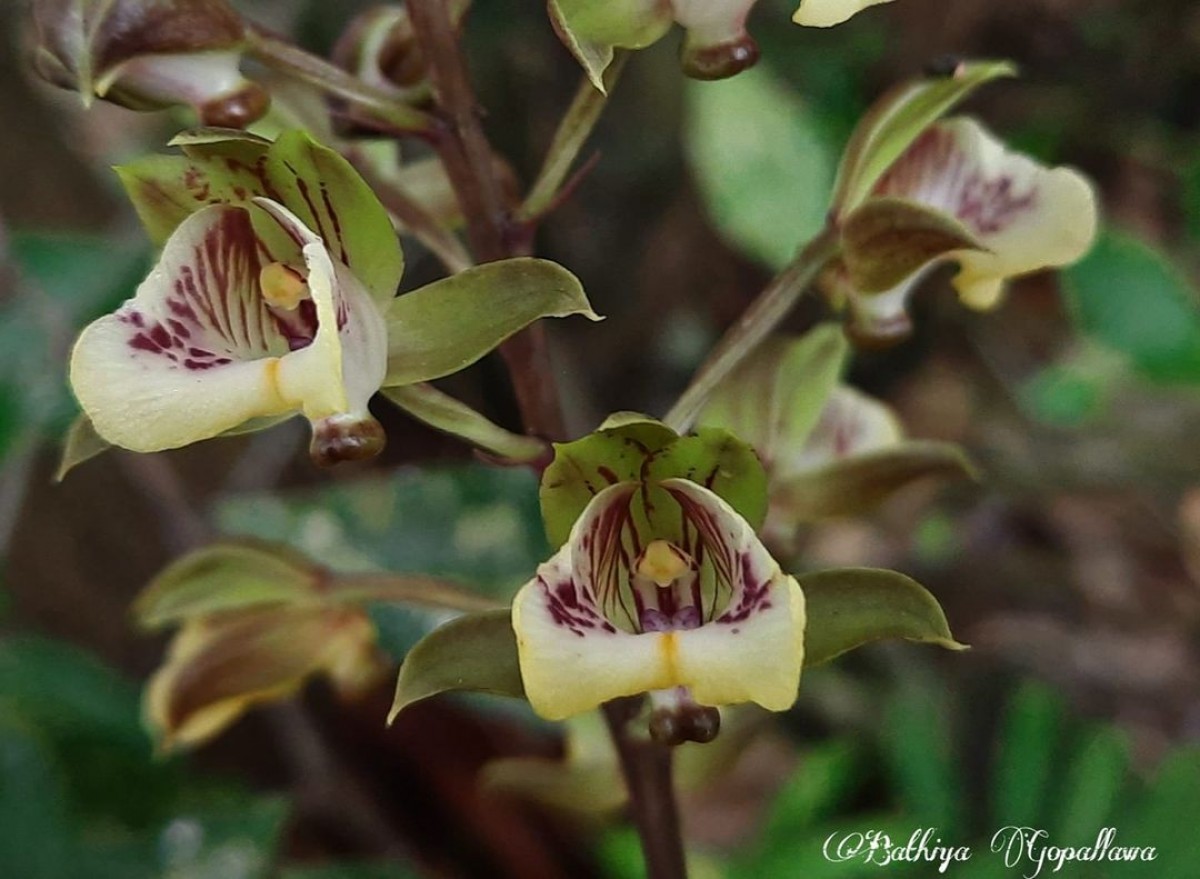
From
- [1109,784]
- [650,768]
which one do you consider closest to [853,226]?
[650,768]

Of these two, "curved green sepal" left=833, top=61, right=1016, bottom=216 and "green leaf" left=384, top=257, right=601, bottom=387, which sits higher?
"curved green sepal" left=833, top=61, right=1016, bottom=216

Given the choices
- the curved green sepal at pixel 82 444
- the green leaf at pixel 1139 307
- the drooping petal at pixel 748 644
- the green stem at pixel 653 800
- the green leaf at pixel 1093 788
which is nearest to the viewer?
the drooping petal at pixel 748 644

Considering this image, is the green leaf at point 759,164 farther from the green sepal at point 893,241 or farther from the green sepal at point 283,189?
the green sepal at point 283,189

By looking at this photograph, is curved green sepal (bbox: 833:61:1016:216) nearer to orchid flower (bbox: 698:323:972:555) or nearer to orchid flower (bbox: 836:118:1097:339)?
orchid flower (bbox: 836:118:1097:339)

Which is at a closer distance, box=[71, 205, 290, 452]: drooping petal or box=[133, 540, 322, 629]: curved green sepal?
box=[71, 205, 290, 452]: drooping petal

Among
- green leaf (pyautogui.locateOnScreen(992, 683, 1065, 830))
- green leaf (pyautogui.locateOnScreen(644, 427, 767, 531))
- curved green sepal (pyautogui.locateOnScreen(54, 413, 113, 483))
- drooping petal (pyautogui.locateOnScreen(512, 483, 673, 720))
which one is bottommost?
green leaf (pyautogui.locateOnScreen(992, 683, 1065, 830))

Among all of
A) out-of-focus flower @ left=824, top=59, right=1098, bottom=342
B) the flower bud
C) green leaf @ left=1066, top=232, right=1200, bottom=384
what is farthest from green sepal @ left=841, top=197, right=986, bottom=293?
green leaf @ left=1066, top=232, right=1200, bottom=384

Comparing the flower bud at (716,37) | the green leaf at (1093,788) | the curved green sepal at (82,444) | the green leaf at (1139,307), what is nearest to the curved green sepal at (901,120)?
the flower bud at (716,37)
